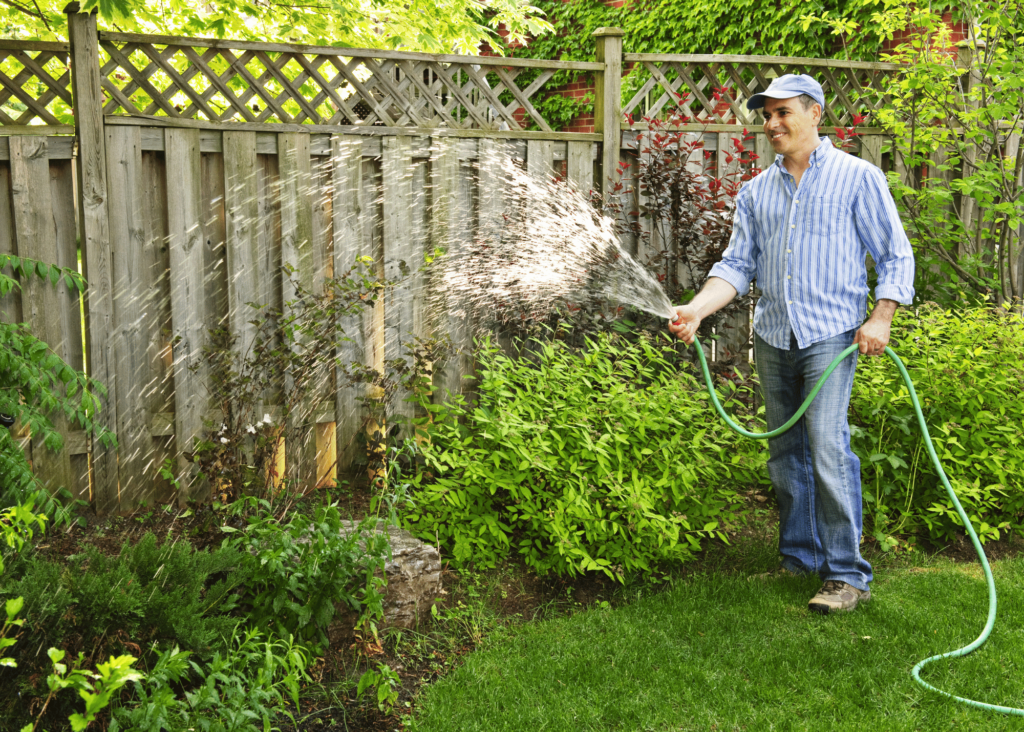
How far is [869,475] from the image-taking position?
4422mm

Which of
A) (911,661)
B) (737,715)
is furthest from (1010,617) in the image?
(737,715)

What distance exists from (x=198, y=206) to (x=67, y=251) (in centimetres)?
62

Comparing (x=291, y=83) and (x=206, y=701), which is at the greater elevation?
(x=291, y=83)

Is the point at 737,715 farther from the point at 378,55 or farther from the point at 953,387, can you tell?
the point at 378,55

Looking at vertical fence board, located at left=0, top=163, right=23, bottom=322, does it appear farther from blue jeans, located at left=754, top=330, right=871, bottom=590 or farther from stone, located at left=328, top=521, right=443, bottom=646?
blue jeans, located at left=754, top=330, right=871, bottom=590

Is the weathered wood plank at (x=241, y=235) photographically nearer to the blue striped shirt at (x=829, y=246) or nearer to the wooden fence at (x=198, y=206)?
the wooden fence at (x=198, y=206)

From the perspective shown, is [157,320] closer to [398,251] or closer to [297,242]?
[297,242]

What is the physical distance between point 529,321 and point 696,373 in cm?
114

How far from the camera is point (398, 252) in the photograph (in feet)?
15.6

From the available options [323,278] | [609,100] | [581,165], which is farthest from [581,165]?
[323,278]

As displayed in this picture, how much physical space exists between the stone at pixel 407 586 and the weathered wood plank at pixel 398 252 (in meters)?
1.33

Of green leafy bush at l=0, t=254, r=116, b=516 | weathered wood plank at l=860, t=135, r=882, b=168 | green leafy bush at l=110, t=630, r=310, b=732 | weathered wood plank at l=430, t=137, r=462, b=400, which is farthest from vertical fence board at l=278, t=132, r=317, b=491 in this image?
weathered wood plank at l=860, t=135, r=882, b=168

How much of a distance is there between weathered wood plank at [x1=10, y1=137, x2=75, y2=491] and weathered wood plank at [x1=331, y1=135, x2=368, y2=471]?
1.30 m

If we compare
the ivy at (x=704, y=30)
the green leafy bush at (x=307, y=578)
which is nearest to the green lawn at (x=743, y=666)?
the green leafy bush at (x=307, y=578)
